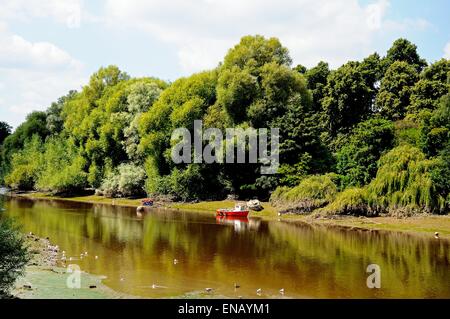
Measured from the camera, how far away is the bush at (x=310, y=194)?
212 feet

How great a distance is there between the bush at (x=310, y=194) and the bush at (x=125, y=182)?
37686mm

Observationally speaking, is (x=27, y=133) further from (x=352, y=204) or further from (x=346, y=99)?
(x=352, y=204)

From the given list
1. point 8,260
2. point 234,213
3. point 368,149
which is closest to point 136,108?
point 234,213

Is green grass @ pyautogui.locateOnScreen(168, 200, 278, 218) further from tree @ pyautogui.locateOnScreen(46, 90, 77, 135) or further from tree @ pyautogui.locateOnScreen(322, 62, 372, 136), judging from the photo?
tree @ pyautogui.locateOnScreen(46, 90, 77, 135)

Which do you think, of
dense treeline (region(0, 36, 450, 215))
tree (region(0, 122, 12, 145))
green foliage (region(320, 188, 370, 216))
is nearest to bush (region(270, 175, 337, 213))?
dense treeline (region(0, 36, 450, 215))

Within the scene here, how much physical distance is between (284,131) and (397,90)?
24.7 meters

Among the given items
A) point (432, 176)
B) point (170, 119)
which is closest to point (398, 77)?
point (432, 176)

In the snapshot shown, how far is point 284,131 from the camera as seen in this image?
7400 centimetres

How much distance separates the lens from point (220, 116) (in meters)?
84.4

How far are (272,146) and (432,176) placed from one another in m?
25.6

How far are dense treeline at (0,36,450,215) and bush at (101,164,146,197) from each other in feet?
0.80

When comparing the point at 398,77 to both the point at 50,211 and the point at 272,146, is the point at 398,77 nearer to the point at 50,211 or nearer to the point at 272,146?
the point at 272,146

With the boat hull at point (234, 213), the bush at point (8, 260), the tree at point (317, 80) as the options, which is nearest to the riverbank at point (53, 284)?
the bush at point (8, 260)
